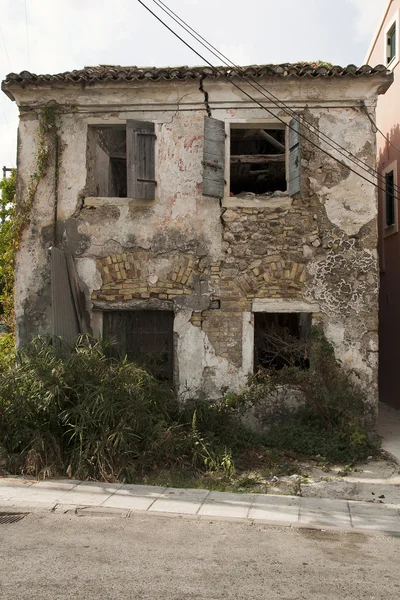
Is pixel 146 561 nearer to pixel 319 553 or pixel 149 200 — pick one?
pixel 319 553

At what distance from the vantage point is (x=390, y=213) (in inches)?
567

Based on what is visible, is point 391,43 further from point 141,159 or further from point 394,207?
point 141,159

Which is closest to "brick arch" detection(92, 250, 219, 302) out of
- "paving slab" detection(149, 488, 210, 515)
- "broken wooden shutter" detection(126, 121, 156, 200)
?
"broken wooden shutter" detection(126, 121, 156, 200)

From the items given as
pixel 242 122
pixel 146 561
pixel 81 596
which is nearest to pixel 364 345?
pixel 242 122

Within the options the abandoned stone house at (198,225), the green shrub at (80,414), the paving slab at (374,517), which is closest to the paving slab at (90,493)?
the green shrub at (80,414)

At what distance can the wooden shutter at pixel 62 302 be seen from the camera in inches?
389

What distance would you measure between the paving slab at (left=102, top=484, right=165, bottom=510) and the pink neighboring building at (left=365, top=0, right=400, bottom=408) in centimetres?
823

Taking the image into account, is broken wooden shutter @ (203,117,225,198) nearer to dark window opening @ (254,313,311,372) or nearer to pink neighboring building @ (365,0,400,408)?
dark window opening @ (254,313,311,372)

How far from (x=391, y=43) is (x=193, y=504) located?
12527 millimetres

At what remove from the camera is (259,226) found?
1027 cm

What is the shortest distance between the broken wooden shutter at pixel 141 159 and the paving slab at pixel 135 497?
Result: 5064mm

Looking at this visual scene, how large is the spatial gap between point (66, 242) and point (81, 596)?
717 cm

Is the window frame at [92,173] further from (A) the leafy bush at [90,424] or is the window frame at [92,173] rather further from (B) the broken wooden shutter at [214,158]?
(A) the leafy bush at [90,424]

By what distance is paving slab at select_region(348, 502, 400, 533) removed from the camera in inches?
243
